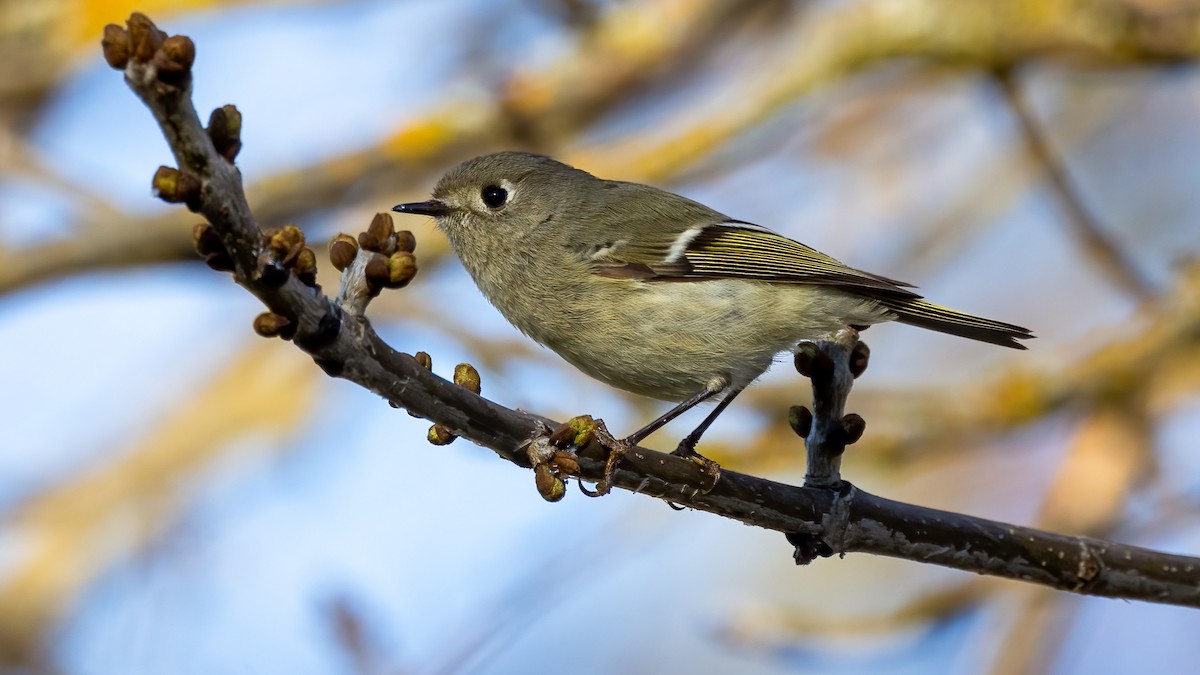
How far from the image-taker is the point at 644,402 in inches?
146

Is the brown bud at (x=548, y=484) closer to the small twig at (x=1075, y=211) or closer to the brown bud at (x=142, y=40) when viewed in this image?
the brown bud at (x=142, y=40)

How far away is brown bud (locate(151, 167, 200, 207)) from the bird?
1291mm

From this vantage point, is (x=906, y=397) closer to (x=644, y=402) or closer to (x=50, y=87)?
(x=644, y=402)

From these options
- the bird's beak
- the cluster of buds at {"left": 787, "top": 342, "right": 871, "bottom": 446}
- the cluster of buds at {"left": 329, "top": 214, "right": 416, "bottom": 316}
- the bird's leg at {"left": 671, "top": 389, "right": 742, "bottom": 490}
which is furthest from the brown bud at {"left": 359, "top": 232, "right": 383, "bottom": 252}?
the bird's beak

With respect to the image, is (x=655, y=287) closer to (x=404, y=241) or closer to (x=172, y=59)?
(x=404, y=241)

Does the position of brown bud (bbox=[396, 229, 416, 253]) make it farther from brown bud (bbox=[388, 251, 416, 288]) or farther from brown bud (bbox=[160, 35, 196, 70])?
brown bud (bbox=[160, 35, 196, 70])

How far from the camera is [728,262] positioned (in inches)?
109

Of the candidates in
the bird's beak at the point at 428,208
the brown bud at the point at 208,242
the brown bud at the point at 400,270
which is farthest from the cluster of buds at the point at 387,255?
the bird's beak at the point at 428,208

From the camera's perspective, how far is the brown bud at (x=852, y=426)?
205cm

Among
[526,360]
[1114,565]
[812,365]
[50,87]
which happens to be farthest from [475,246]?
[50,87]

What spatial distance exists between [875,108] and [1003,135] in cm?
81

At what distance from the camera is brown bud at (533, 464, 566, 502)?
1.66 metres

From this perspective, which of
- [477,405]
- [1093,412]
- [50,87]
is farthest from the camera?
[50,87]

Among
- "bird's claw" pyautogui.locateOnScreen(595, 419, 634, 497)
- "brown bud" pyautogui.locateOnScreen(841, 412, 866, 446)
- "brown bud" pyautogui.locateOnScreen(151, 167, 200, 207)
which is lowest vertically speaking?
"brown bud" pyautogui.locateOnScreen(151, 167, 200, 207)
